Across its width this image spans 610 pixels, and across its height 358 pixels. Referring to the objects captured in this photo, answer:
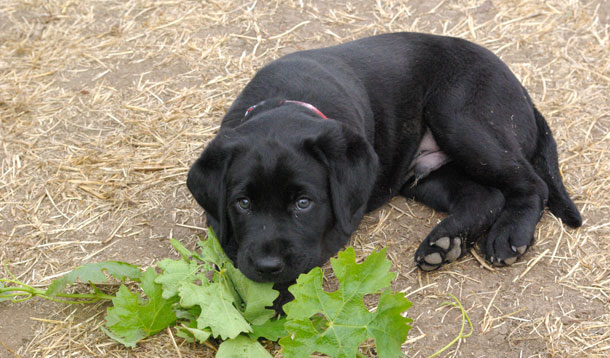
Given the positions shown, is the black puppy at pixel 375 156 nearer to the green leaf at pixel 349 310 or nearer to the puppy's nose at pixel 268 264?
the puppy's nose at pixel 268 264

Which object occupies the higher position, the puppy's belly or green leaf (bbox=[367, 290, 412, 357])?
green leaf (bbox=[367, 290, 412, 357])

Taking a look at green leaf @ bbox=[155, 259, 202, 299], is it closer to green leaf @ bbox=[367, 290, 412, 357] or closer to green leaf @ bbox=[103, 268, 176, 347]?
green leaf @ bbox=[103, 268, 176, 347]

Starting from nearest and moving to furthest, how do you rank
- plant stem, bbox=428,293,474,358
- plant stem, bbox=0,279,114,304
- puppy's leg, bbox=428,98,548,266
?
plant stem, bbox=428,293,474,358, plant stem, bbox=0,279,114,304, puppy's leg, bbox=428,98,548,266

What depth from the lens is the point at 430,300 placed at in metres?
4.07

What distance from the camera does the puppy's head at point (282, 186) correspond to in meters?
3.53

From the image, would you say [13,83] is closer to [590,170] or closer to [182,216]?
[182,216]

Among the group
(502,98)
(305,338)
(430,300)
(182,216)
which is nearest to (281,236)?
(305,338)

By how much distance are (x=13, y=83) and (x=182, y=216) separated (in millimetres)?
2605

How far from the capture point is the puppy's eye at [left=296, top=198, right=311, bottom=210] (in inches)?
142

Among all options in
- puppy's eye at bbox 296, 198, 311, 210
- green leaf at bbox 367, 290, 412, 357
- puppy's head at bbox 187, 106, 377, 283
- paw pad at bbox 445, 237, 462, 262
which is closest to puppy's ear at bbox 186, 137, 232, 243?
puppy's head at bbox 187, 106, 377, 283

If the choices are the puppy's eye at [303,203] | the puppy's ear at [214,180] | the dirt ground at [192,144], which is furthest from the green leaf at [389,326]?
the puppy's ear at [214,180]

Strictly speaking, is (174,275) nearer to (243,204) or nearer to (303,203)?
(243,204)

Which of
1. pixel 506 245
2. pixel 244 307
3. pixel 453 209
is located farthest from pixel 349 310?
pixel 453 209

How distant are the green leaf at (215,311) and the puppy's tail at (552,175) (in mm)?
2435
